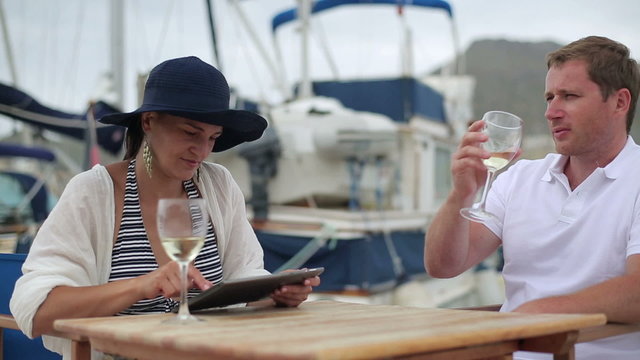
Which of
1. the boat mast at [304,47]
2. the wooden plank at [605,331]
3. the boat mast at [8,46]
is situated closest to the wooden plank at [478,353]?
the wooden plank at [605,331]

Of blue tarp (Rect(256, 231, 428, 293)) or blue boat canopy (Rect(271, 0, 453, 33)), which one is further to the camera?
blue boat canopy (Rect(271, 0, 453, 33))

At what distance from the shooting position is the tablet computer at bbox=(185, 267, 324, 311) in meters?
1.89

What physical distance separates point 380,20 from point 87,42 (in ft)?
17.4

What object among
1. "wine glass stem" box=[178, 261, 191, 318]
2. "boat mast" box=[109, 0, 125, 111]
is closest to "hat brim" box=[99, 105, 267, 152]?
"wine glass stem" box=[178, 261, 191, 318]

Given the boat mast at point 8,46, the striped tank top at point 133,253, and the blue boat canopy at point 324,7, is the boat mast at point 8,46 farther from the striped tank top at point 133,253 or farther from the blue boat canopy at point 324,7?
the striped tank top at point 133,253

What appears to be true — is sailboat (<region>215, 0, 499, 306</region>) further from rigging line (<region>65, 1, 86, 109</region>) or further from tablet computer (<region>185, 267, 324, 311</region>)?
tablet computer (<region>185, 267, 324, 311</region>)

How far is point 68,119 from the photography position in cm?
997

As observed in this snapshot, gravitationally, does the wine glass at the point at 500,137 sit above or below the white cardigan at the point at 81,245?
above

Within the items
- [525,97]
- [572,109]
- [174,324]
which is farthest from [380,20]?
[525,97]

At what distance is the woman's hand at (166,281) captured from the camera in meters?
1.91

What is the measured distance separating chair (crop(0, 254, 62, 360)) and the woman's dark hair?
66 cm

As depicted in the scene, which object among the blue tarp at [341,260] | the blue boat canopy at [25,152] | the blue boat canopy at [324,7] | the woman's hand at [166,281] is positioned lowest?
the blue tarp at [341,260]

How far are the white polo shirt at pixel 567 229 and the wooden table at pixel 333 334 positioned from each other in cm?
70

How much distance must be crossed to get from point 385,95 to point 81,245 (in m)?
11.5
